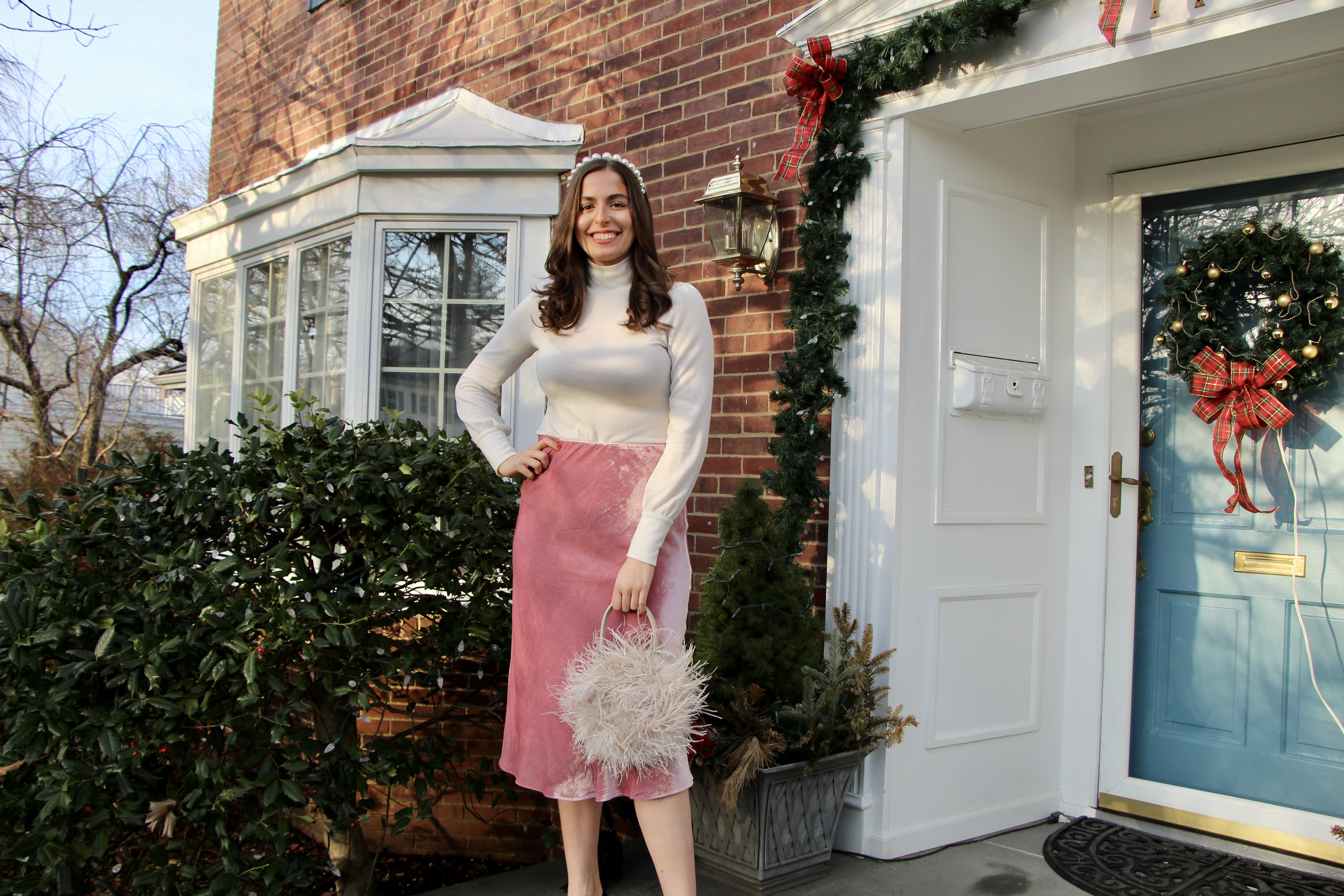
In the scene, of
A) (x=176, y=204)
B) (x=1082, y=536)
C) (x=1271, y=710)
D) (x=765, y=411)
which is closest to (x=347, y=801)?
(x=765, y=411)

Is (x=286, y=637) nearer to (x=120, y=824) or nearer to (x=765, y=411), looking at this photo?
(x=120, y=824)

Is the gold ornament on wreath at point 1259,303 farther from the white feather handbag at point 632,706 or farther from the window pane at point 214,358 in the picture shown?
the window pane at point 214,358

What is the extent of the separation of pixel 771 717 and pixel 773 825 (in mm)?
301

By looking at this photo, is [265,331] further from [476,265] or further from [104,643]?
[104,643]

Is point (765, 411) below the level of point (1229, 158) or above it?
below

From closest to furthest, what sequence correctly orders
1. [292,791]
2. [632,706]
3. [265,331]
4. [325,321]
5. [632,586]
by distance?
[632,706] → [632,586] → [292,791] → [325,321] → [265,331]

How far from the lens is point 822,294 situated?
3.24 meters

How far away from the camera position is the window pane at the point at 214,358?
226 inches

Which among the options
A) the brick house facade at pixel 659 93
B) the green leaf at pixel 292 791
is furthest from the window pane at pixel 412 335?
the green leaf at pixel 292 791

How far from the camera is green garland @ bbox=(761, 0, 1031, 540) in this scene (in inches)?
126

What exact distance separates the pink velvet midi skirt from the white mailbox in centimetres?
144

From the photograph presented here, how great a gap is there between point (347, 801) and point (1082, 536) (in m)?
2.64

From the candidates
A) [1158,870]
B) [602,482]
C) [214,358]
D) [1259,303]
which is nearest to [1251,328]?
[1259,303]

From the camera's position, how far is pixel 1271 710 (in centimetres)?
320
